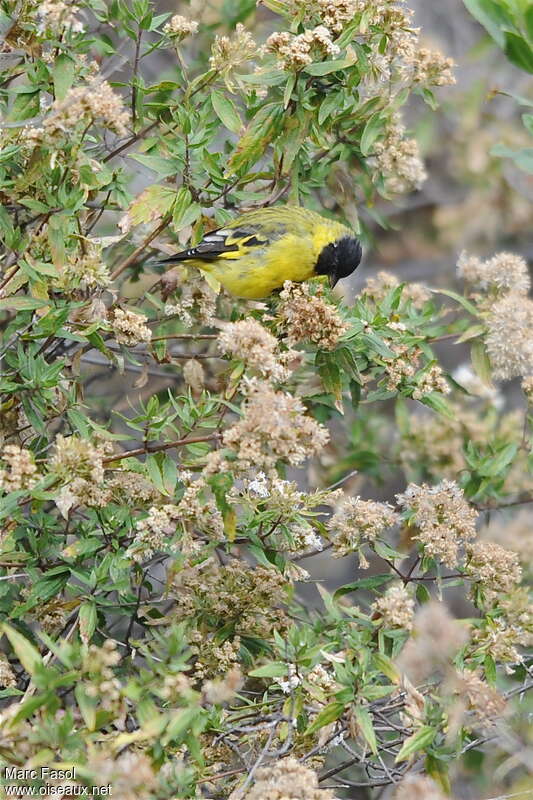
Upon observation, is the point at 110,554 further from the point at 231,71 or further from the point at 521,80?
the point at 521,80

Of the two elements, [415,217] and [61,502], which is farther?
[415,217]

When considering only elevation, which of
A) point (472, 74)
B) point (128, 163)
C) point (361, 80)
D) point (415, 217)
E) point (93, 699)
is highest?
point (361, 80)

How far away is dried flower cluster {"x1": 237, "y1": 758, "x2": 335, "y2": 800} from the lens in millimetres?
2197

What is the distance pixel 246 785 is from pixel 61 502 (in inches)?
32.2

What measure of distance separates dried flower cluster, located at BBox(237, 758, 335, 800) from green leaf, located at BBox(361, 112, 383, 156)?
2.05 meters

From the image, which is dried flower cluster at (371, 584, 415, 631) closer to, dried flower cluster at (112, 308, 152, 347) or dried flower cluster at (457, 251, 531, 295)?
dried flower cluster at (112, 308, 152, 347)

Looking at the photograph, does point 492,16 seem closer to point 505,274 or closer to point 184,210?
point 505,274

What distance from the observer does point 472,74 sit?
25.0 feet

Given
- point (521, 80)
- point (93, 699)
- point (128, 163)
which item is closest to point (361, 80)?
point (128, 163)

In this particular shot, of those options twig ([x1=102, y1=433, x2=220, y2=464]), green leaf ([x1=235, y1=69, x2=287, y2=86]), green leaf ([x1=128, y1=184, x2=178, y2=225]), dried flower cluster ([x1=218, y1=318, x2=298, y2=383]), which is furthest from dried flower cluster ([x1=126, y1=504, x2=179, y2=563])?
green leaf ([x1=235, y1=69, x2=287, y2=86])

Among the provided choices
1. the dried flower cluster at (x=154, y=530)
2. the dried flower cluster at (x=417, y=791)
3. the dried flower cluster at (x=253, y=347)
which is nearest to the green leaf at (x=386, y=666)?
the dried flower cluster at (x=417, y=791)

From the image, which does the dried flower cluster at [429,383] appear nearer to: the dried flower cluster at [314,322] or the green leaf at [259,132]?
the dried flower cluster at [314,322]

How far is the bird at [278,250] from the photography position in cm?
397

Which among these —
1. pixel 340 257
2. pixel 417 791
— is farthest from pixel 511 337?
pixel 417 791
